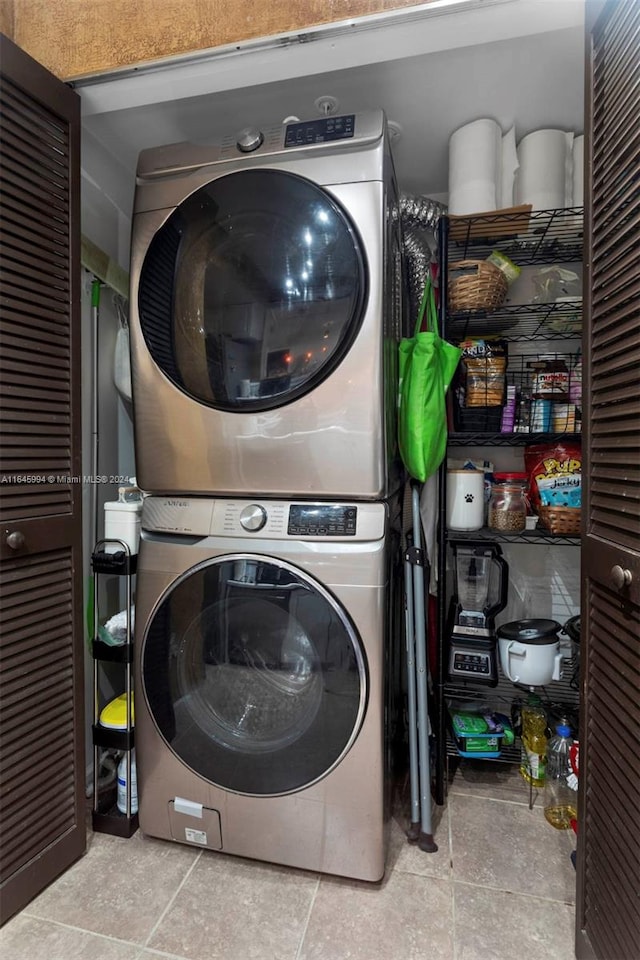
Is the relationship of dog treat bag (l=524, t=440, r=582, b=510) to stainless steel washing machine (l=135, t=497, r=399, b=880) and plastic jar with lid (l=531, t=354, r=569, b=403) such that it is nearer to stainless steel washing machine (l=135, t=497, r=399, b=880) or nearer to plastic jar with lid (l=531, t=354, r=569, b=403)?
plastic jar with lid (l=531, t=354, r=569, b=403)

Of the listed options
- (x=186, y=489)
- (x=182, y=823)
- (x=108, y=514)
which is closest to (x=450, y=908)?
(x=182, y=823)

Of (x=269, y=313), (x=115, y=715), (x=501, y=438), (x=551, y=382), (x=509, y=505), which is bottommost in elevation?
(x=115, y=715)

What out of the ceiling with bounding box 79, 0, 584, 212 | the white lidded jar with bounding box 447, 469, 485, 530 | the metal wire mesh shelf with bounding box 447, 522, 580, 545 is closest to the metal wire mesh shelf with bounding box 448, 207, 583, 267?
the ceiling with bounding box 79, 0, 584, 212

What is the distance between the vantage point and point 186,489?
4.45 feet

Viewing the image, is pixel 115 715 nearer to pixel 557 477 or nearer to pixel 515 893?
pixel 515 893

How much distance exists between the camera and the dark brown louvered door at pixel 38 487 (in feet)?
3.79

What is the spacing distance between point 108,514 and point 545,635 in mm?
1466

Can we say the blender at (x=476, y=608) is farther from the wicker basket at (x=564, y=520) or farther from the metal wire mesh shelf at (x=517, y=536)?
the wicker basket at (x=564, y=520)

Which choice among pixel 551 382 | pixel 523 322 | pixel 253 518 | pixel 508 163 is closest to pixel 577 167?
pixel 508 163

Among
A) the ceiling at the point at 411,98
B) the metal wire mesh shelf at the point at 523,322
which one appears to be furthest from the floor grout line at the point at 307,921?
the ceiling at the point at 411,98

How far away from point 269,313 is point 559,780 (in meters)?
1.77

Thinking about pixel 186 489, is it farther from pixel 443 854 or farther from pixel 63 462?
pixel 443 854

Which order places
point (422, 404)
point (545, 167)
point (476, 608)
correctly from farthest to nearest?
point (476, 608), point (545, 167), point (422, 404)

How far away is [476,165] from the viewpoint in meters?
1.62
